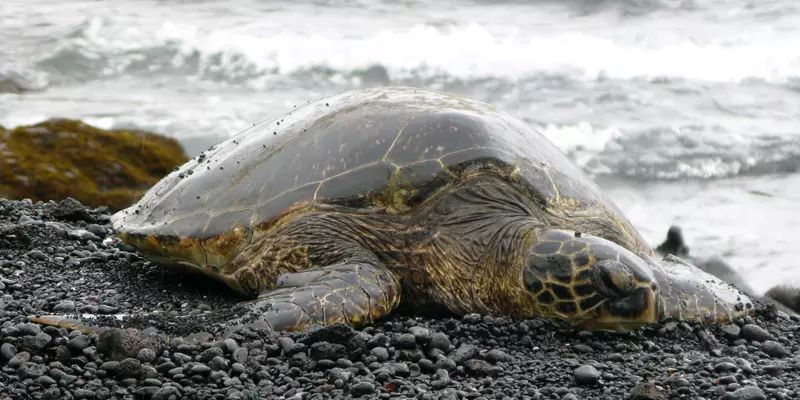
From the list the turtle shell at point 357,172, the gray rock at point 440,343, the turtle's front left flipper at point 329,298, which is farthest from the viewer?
the turtle shell at point 357,172

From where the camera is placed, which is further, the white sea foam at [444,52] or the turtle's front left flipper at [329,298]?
the white sea foam at [444,52]

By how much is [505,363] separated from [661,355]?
0.83 m

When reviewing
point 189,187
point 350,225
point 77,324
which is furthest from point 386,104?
point 77,324

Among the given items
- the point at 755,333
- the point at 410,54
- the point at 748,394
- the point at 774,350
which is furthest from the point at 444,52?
the point at 748,394

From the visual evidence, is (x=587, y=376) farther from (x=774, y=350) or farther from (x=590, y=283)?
(x=774, y=350)

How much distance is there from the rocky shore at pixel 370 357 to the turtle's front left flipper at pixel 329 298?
4.5 inches

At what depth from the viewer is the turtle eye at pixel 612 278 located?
439 cm

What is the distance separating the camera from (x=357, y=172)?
5.03 meters

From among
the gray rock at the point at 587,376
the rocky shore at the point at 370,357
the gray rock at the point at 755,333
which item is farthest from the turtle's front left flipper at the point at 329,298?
the gray rock at the point at 755,333

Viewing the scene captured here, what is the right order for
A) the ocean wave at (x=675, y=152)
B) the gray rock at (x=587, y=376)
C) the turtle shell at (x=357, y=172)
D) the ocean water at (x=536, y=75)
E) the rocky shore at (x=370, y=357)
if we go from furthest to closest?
the ocean wave at (x=675, y=152) < the ocean water at (x=536, y=75) < the turtle shell at (x=357, y=172) < the gray rock at (x=587, y=376) < the rocky shore at (x=370, y=357)

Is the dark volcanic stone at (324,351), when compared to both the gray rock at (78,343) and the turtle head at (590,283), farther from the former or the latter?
the turtle head at (590,283)

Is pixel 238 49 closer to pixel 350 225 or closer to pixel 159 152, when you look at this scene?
pixel 159 152

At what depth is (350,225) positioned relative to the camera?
5035mm

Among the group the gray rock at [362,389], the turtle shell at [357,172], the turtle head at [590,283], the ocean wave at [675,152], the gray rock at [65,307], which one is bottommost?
the ocean wave at [675,152]
